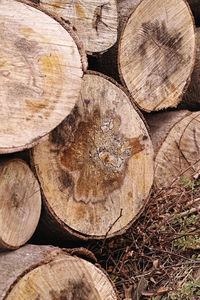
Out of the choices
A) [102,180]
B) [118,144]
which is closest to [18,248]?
[102,180]

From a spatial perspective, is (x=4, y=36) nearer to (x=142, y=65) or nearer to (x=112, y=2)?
(x=112, y=2)

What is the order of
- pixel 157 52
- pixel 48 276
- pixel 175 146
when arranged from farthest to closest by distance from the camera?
1. pixel 175 146
2. pixel 157 52
3. pixel 48 276

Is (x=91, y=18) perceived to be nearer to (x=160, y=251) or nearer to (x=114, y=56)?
(x=114, y=56)

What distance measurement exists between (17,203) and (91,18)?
1140 millimetres

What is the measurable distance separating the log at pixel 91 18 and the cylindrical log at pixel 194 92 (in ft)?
3.35

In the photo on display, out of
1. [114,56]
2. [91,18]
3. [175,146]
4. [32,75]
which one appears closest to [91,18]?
[91,18]

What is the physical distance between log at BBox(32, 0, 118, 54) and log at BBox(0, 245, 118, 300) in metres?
1.16

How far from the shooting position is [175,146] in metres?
3.62

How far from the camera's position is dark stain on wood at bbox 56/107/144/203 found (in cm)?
293

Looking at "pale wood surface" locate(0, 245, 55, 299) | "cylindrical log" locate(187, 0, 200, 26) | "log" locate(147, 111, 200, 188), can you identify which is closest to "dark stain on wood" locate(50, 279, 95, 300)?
"pale wood surface" locate(0, 245, 55, 299)

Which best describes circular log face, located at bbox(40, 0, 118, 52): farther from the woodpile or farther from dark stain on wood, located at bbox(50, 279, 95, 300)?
dark stain on wood, located at bbox(50, 279, 95, 300)

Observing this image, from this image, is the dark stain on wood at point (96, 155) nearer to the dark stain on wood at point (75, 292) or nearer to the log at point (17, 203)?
the log at point (17, 203)

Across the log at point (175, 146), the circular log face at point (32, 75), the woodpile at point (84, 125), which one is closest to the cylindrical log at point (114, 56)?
the woodpile at point (84, 125)

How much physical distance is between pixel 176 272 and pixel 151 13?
155 cm
